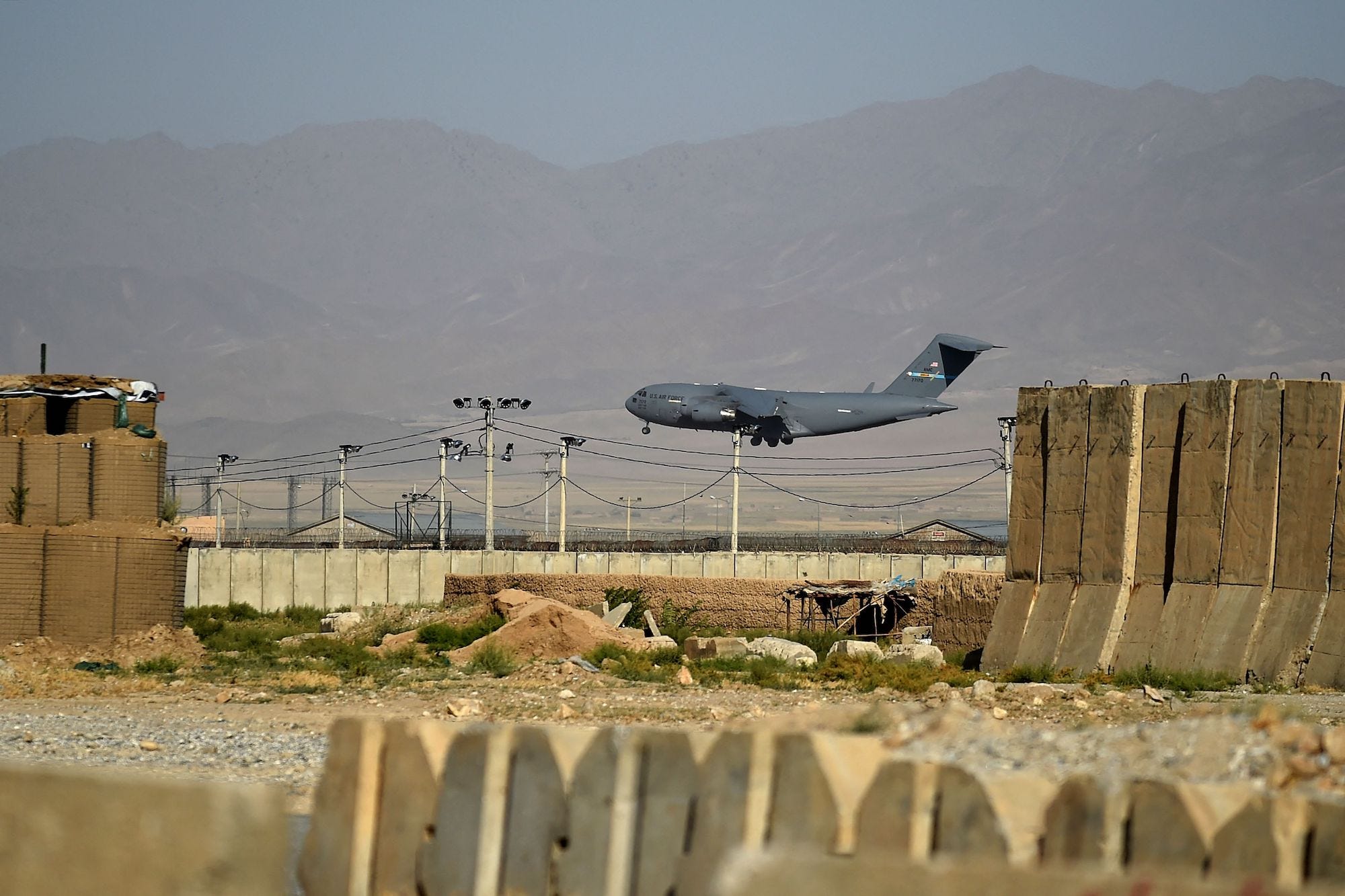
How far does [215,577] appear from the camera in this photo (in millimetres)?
48500

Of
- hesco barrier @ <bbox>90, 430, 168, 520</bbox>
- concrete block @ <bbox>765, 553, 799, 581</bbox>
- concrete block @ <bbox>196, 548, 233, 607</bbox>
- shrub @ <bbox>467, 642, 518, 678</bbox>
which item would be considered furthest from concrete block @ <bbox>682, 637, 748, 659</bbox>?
concrete block @ <bbox>196, 548, 233, 607</bbox>

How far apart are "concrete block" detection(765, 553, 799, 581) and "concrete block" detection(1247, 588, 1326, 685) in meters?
32.1

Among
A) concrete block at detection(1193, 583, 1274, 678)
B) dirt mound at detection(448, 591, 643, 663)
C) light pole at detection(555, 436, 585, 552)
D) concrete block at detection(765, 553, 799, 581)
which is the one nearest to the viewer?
concrete block at detection(1193, 583, 1274, 678)

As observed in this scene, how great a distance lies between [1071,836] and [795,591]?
2702 centimetres

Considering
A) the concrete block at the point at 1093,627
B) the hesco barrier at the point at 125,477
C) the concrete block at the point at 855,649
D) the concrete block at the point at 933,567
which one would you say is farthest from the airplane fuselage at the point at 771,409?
the concrete block at the point at 1093,627

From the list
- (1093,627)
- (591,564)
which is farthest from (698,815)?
(591,564)

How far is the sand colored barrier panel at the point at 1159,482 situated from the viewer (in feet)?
65.7

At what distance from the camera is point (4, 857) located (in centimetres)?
670

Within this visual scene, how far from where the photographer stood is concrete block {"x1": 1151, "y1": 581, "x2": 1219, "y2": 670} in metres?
19.4

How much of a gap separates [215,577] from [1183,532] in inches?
1385

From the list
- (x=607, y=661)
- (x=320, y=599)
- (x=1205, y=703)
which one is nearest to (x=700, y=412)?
(x=320, y=599)

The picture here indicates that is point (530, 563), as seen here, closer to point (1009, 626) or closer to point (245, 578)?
point (245, 578)

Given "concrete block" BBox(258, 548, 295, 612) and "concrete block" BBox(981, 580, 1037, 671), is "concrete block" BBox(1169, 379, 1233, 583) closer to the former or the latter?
"concrete block" BBox(981, 580, 1037, 671)

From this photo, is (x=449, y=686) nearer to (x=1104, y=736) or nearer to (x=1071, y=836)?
(x=1104, y=736)
